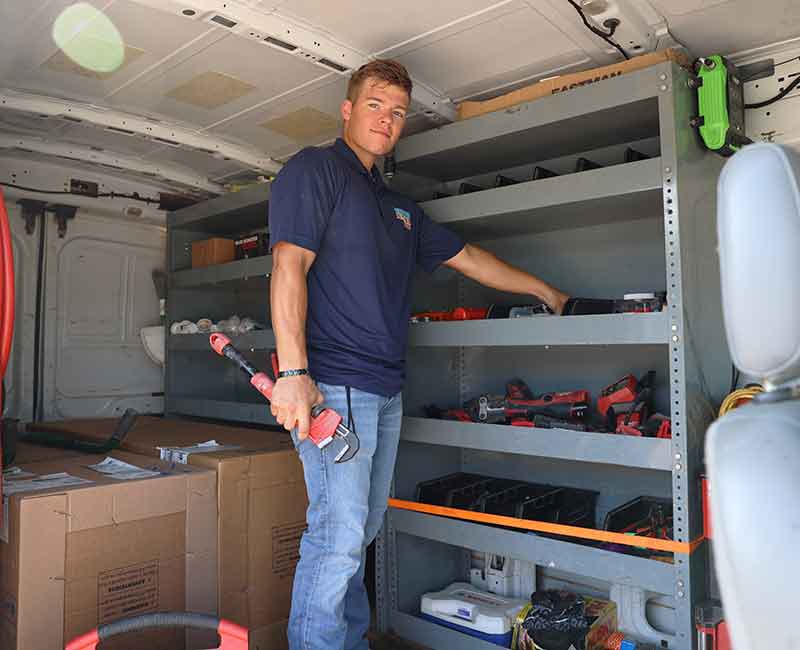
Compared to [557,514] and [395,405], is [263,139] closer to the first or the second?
[395,405]

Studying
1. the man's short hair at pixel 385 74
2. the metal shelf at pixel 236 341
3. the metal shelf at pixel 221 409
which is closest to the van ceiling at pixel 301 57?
the man's short hair at pixel 385 74

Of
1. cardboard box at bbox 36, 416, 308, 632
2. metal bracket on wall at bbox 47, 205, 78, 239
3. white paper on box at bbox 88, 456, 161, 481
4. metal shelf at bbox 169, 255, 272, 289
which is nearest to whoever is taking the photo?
white paper on box at bbox 88, 456, 161, 481

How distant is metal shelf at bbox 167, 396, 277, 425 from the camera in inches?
135

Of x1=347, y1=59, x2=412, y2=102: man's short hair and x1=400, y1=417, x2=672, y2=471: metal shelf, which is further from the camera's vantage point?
x1=347, y1=59, x2=412, y2=102: man's short hair

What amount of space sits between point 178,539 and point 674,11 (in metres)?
2.47

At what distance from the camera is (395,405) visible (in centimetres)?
234

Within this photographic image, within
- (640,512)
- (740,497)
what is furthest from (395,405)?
(740,497)

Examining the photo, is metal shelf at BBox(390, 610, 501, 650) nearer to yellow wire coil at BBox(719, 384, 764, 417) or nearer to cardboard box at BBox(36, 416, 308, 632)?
cardboard box at BBox(36, 416, 308, 632)

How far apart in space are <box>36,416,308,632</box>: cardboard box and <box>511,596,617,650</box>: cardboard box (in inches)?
36.3

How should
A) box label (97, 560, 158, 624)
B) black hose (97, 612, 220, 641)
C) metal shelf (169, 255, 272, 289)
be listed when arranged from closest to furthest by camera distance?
black hose (97, 612, 220, 641)
box label (97, 560, 158, 624)
metal shelf (169, 255, 272, 289)

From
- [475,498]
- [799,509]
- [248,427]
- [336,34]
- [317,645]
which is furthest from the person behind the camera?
[248,427]

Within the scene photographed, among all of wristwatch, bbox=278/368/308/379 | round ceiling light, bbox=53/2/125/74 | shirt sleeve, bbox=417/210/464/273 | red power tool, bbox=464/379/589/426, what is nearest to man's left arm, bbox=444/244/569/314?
shirt sleeve, bbox=417/210/464/273

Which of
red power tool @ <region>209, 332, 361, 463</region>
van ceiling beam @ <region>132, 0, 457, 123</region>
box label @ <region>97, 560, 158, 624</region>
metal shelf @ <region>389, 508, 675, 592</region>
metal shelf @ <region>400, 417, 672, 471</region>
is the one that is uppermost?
van ceiling beam @ <region>132, 0, 457, 123</region>

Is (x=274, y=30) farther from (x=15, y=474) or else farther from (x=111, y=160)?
(x=15, y=474)
